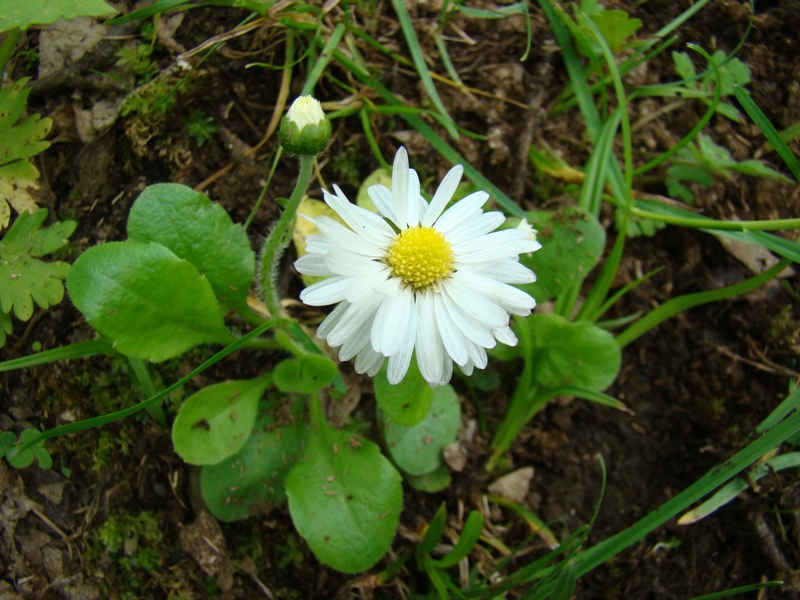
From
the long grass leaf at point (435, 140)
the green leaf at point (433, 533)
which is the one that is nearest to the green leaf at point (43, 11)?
the long grass leaf at point (435, 140)

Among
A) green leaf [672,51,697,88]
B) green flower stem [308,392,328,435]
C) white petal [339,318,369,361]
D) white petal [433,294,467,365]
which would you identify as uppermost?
green leaf [672,51,697,88]

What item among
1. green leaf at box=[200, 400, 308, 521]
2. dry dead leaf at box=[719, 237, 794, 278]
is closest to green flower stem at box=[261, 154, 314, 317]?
green leaf at box=[200, 400, 308, 521]

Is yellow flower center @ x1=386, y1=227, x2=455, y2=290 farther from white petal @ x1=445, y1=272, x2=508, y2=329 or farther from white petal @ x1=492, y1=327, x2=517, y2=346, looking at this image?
white petal @ x1=492, y1=327, x2=517, y2=346

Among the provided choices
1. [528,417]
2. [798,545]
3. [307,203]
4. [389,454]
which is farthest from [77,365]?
[798,545]

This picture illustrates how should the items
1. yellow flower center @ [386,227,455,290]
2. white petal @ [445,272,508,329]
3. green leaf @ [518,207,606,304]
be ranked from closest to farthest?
white petal @ [445,272,508,329], yellow flower center @ [386,227,455,290], green leaf @ [518,207,606,304]

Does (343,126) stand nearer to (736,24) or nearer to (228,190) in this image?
(228,190)

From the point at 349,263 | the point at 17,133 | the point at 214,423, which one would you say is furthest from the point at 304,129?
the point at 17,133

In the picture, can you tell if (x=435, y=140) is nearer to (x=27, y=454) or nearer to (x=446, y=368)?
(x=446, y=368)
